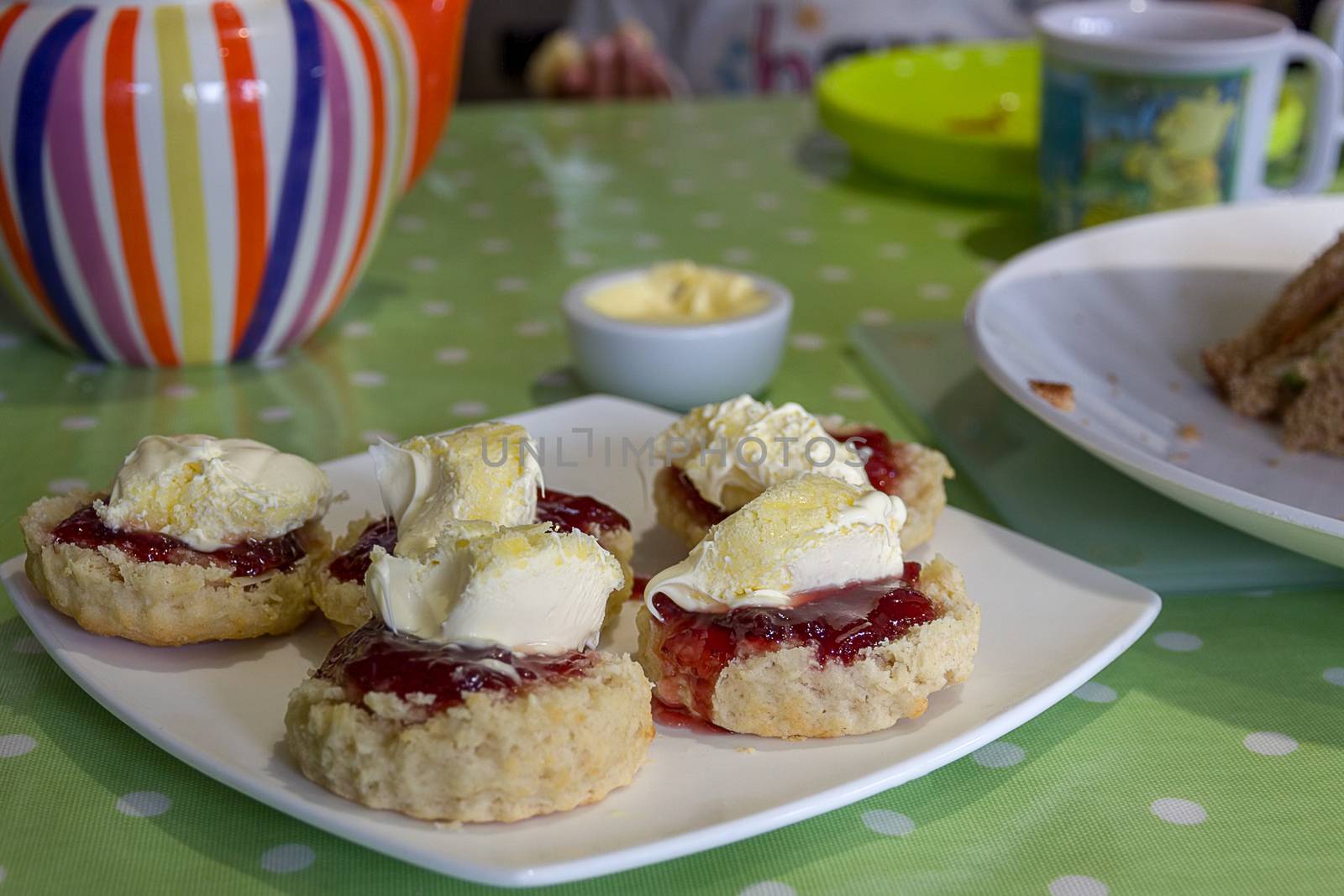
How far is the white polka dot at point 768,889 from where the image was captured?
0.93 m

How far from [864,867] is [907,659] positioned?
155 mm

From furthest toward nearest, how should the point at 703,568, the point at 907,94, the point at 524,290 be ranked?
1. the point at 907,94
2. the point at 524,290
3. the point at 703,568

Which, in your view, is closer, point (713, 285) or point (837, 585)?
point (837, 585)

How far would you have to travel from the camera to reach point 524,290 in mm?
2201

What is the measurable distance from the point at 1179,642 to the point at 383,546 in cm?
72

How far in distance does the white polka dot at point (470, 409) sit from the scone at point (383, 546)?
0.51 metres

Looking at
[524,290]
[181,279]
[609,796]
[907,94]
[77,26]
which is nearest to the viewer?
[609,796]

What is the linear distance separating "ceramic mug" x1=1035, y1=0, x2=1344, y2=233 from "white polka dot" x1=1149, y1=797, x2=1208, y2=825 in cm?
136

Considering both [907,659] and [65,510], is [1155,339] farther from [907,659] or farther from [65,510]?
[65,510]

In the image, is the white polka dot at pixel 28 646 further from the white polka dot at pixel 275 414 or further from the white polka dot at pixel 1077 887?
the white polka dot at pixel 1077 887

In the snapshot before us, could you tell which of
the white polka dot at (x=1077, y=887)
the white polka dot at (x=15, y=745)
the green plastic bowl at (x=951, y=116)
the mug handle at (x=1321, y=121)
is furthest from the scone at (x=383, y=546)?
the mug handle at (x=1321, y=121)

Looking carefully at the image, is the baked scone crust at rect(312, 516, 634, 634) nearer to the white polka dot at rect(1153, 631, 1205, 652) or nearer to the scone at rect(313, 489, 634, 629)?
the scone at rect(313, 489, 634, 629)

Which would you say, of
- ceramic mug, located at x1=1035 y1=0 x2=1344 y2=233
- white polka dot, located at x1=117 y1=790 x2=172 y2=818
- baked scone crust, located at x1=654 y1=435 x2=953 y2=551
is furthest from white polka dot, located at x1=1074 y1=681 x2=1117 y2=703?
ceramic mug, located at x1=1035 y1=0 x2=1344 y2=233

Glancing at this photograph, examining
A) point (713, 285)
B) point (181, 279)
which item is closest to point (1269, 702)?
point (713, 285)
